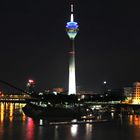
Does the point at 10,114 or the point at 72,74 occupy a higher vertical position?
the point at 72,74

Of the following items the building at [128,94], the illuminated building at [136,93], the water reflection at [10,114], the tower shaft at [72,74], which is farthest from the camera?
the tower shaft at [72,74]

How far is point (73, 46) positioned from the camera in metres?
93.9

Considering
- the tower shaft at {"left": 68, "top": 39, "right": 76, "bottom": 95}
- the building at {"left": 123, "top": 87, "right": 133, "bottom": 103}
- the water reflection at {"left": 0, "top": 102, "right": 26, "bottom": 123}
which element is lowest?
the water reflection at {"left": 0, "top": 102, "right": 26, "bottom": 123}

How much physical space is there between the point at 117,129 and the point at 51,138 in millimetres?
7201

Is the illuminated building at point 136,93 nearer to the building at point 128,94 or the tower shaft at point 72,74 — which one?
the building at point 128,94

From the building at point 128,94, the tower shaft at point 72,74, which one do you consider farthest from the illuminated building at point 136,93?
the tower shaft at point 72,74

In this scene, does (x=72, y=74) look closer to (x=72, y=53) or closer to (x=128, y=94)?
(x=72, y=53)

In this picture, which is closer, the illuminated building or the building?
the illuminated building

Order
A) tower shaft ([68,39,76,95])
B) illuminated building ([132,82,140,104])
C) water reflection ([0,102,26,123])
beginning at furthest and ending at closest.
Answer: tower shaft ([68,39,76,95]) < illuminated building ([132,82,140,104]) < water reflection ([0,102,26,123])

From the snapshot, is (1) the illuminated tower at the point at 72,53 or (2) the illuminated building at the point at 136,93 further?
(1) the illuminated tower at the point at 72,53

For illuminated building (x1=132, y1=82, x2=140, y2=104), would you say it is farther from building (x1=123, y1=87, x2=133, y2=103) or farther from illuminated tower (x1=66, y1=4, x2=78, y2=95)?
illuminated tower (x1=66, y1=4, x2=78, y2=95)

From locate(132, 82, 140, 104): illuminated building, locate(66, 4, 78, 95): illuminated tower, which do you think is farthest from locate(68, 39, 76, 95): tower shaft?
locate(132, 82, 140, 104): illuminated building

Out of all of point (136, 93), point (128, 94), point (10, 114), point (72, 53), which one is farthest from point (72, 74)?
point (10, 114)

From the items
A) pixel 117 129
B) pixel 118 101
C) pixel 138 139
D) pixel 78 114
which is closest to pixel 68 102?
pixel 118 101
